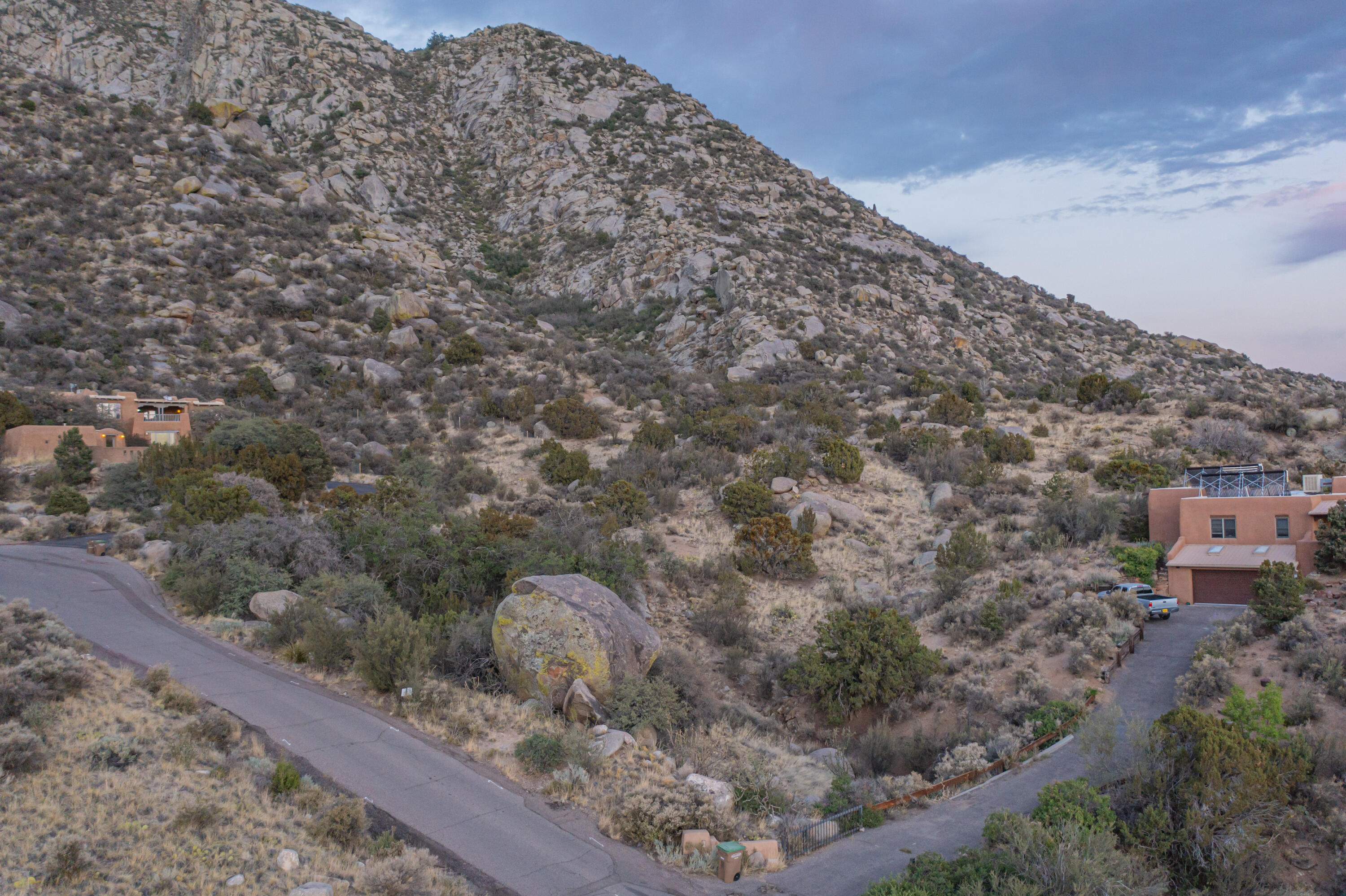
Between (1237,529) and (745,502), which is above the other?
(745,502)

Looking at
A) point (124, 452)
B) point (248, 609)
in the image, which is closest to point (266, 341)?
point (124, 452)

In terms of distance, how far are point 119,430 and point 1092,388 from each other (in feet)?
131

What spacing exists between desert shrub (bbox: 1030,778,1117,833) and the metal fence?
2219 millimetres

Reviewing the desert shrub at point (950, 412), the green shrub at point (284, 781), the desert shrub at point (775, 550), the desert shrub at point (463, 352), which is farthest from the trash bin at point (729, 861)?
the desert shrub at point (463, 352)

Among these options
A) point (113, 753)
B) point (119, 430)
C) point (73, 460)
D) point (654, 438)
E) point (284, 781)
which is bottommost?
point (284, 781)

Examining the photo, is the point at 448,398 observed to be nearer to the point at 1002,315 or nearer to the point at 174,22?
the point at 1002,315

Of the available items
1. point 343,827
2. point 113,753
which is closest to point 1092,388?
point 343,827

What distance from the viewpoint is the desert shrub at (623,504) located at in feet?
73.5

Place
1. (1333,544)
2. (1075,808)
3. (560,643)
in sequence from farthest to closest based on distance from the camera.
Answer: (1333,544) → (560,643) → (1075,808)

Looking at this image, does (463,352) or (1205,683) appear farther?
(463,352)

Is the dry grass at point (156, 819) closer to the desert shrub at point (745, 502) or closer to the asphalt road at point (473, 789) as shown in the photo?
the asphalt road at point (473, 789)

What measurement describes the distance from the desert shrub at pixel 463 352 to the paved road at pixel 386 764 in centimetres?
2457

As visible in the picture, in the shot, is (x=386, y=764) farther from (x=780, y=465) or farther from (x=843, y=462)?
(x=843, y=462)

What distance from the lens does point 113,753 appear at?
7672mm
